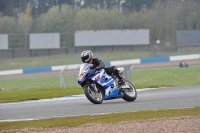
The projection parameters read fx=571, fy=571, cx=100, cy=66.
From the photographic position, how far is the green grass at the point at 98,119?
10.6 m

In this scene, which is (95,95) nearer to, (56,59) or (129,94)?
(129,94)

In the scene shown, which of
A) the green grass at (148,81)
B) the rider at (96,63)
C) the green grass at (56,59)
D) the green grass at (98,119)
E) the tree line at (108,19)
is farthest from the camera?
the tree line at (108,19)

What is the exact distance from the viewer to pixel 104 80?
14.6m

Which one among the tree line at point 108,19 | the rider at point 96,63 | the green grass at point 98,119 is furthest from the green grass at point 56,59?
the green grass at point 98,119

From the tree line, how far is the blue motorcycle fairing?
4231 centimetres

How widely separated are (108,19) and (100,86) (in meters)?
45.9

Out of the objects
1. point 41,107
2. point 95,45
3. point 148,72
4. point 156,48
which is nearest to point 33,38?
point 95,45

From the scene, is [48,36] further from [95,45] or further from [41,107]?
[41,107]

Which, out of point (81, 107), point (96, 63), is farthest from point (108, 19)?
point (81, 107)

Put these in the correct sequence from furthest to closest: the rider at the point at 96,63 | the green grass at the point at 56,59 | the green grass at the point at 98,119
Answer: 1. the green grass at the point at 56,59
2. the rider at the point at 96,63
3. the green grass at the point at 98,119

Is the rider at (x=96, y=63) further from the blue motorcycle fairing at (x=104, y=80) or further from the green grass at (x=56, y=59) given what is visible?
the green grass at (x=56, y=59)

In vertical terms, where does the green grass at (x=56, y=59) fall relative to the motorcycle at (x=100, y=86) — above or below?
below

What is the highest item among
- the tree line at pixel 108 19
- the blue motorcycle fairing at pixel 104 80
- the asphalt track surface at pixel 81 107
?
the tree line at pixel 108 19

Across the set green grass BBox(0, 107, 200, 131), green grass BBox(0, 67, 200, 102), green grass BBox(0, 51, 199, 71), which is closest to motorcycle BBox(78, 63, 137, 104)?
green grass BBox(0, 107, 200, 131)
